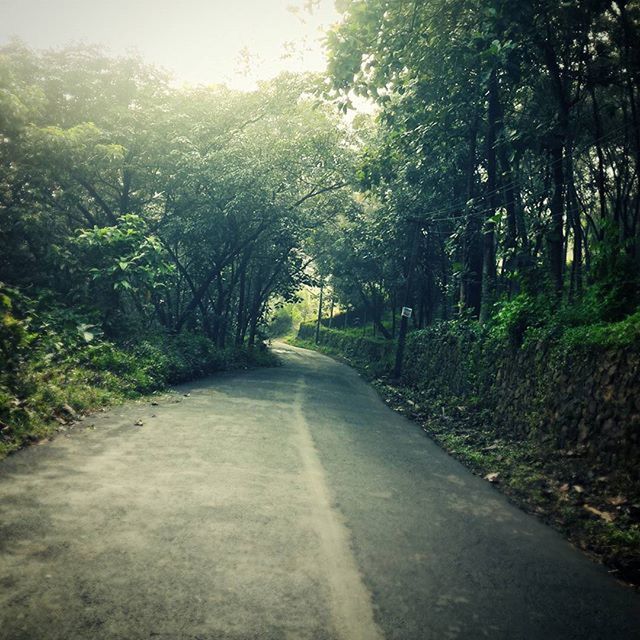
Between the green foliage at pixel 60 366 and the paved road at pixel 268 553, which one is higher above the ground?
the green foliage at pixel 60 366

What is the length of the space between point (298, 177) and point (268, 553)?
58.0 feet

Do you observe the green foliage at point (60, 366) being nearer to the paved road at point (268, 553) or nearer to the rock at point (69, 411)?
the rock at point (69, 411)

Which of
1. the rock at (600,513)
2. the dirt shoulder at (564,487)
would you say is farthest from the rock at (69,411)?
the rock at (600,513)

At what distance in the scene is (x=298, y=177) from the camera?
19344 mm

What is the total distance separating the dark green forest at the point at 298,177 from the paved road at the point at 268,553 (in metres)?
2.13

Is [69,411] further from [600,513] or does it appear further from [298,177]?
[298,177]

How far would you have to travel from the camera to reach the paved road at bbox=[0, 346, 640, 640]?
2.87 meters

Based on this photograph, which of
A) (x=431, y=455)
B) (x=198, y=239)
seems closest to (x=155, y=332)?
(x=198, y=239)

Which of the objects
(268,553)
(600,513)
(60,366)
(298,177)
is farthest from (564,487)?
(298,177)

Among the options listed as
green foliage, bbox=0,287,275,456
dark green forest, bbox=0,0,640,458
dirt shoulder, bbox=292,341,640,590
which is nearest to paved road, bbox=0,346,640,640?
dirt shoulder, bbox=292,341,640,590

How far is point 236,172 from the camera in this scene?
16172mm

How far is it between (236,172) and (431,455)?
1254 centimetres

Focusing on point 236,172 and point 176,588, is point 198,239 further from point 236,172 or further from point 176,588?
point 176,588

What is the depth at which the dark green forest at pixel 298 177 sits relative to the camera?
7.79 metres
